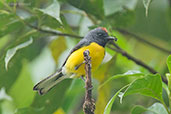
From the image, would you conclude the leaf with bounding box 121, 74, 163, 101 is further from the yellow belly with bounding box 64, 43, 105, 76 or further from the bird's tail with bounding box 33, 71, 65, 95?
the bird's tail with bounding box 33, 71, 65, 95

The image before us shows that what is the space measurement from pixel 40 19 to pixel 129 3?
3.66 feet

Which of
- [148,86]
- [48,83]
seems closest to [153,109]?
[148,86]

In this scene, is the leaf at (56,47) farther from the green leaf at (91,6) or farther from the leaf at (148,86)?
the leaf at (148,86)

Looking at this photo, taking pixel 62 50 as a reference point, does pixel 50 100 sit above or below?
below

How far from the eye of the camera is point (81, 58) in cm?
330

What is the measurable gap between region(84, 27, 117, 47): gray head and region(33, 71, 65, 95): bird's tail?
0.49 m

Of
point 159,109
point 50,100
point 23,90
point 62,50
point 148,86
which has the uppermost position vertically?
point 148,86

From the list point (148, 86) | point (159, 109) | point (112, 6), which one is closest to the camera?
point (148, 86)

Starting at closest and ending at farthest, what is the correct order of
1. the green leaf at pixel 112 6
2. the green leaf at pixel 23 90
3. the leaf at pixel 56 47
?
the green leaf at pixel 112 6
the green leaf at pixel 23 90
the leaf at pixel 56 47

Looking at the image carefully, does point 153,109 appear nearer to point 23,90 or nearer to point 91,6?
point 91,6

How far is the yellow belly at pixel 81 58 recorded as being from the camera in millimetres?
3289

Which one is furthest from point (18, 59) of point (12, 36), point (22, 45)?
point (12, 36)

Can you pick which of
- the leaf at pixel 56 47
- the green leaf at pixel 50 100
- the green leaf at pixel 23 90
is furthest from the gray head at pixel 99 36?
the green leaf at pixel 23 90

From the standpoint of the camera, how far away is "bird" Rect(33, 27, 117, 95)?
10.7 feet
